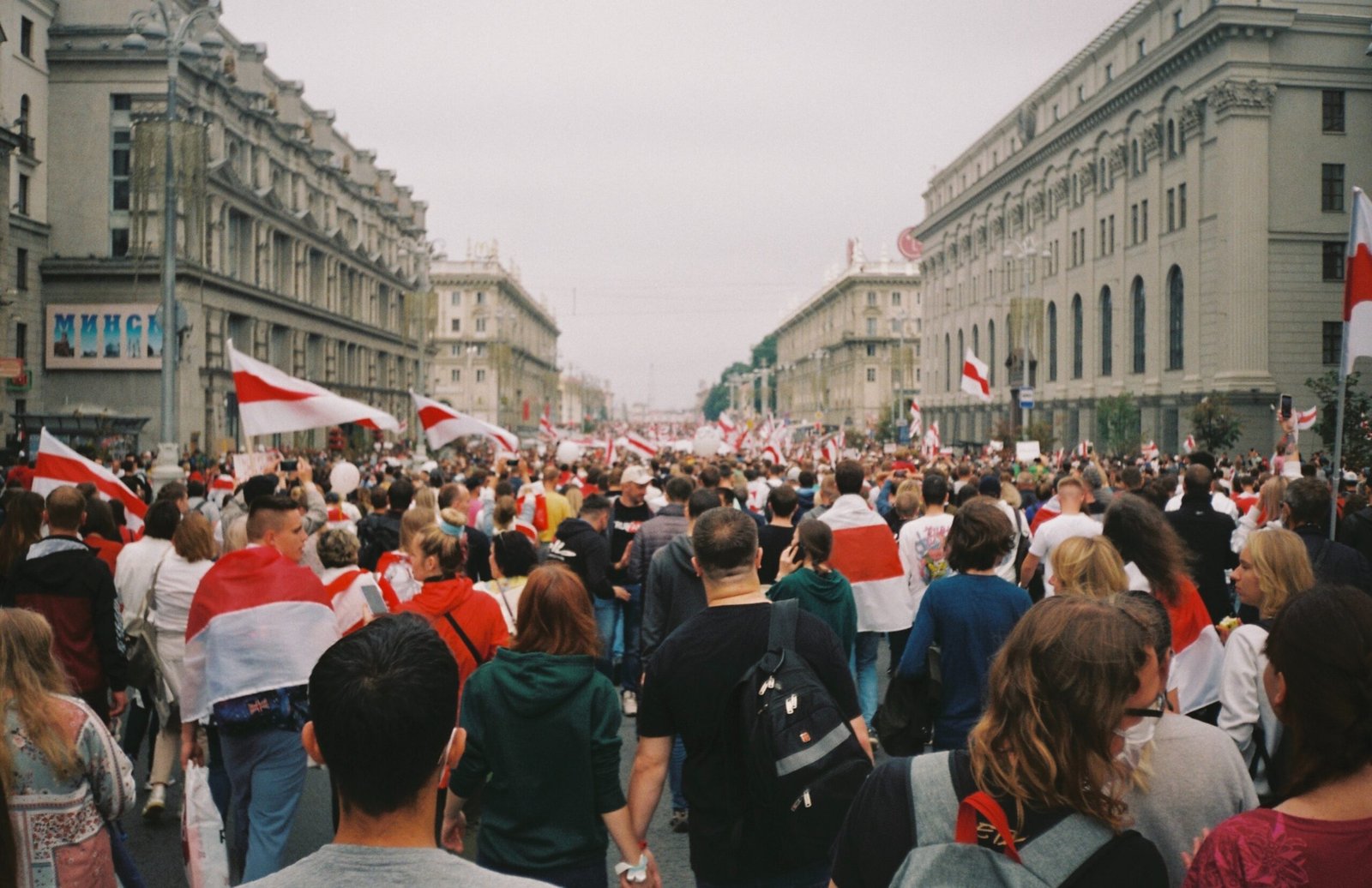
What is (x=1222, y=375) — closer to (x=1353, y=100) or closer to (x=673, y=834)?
(x=1353, y=100)

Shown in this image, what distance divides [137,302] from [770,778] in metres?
45.3

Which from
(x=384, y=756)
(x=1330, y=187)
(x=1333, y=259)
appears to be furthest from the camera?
(x=1330, y=187)

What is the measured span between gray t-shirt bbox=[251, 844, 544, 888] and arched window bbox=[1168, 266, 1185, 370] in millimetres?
48449

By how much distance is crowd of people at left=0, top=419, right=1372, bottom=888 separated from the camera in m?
2.50

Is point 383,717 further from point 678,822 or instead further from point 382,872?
point 678,822

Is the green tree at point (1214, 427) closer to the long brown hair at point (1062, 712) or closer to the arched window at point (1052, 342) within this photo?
the arched window at point (1052, 342)

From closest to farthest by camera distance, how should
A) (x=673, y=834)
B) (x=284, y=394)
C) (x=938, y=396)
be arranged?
1. (x=673, y=834)
2. (x=284, y=394)
3. (x=938, y=396)

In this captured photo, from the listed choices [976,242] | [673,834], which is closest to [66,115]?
[673,834]

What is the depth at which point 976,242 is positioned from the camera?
78.2m

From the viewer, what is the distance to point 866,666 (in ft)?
30.2

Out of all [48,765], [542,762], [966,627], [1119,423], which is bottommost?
[542,762]

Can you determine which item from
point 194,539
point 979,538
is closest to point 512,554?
point 194,539

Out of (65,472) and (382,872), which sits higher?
(65,472)

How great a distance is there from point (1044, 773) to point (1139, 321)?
5287 cm
